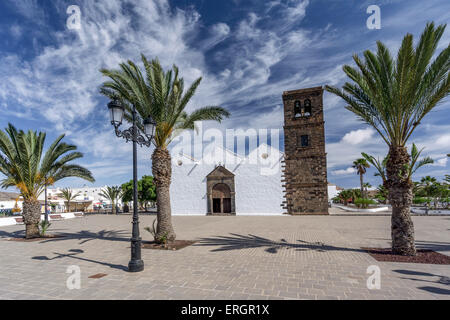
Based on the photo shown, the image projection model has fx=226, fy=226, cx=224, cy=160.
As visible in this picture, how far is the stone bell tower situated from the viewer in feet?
69.4

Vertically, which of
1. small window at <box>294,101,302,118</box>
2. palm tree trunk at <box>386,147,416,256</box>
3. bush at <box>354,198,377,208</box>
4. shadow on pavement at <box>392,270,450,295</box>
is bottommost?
bush at <box>354,198,377,208</box>

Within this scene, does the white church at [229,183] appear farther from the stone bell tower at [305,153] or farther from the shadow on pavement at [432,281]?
the shadow on pavement at [432,281]

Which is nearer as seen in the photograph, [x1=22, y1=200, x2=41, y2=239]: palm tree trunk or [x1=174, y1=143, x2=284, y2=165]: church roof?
[x1=22, y1=200, x2=41, y2=239]: palm tree trunk

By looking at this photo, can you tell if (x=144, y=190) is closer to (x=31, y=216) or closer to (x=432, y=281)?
(x=31, y=216)

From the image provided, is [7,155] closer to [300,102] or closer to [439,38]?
[439,38]

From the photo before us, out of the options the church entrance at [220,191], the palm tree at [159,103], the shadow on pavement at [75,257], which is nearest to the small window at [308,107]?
the church entrance at [220,191]

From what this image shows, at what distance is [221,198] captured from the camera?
2406cm

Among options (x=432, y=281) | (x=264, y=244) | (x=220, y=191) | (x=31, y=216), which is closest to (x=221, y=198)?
(x=220, y=191)

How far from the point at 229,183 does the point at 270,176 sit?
4.31 m

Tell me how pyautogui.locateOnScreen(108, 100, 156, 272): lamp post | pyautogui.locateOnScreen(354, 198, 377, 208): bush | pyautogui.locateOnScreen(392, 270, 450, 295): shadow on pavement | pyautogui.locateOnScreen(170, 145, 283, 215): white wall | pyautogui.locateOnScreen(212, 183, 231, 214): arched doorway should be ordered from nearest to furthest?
1. pyautogui.locateOnScreen(392, 270, 450, 295): shadow on pavement
2. pyautogui.locateOnScreen(108, 100, 156, 272): lamp post
3. pyautogui.locateOnScreen(170, 145, 283, 215): white wall
4. pyautogui.locateOnScreen(212, 183, 231, 214): arched doorway
5. pyautogui.locateOnScreen(354, 198, 377, 208): bush

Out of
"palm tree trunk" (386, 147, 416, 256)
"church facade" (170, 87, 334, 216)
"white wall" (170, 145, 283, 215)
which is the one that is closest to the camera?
"palm tree trunk" (386, 147, 416, 256)

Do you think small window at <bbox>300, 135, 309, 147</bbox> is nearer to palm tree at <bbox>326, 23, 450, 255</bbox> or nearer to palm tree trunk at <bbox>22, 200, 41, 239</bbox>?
palm tree at <bbox>326, 23, 450, 255</bbox>

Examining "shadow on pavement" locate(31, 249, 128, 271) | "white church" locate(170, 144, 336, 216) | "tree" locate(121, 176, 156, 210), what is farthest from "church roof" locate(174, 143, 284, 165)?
"shadow on pavement" locate(31, 249, 128, 271)

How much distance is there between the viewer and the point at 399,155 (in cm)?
689
